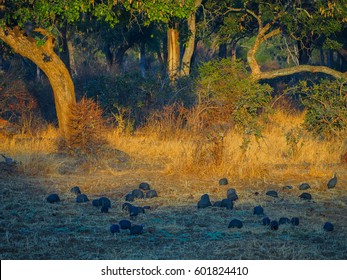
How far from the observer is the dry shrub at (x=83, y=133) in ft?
42.8

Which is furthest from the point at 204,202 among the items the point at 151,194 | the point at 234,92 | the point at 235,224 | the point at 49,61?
the point at 234,92

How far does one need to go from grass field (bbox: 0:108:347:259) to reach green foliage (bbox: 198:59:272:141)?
0.52 m

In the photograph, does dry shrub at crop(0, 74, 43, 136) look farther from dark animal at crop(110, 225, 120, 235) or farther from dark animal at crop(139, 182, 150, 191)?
dark animal at crop(110, 225, 120, 235)

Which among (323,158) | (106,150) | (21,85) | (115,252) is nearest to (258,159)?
(323,158)

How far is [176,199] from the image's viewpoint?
923 cm

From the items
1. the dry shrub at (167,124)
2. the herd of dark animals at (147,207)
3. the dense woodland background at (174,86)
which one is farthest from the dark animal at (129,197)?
the dry shrub at (167,124)

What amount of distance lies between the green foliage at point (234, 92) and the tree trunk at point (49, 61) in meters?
2.88

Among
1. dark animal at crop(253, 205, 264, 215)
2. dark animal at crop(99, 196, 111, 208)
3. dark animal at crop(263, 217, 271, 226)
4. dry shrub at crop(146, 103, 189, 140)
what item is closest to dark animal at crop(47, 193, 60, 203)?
dark animal at crop(99, 196, 111, 208)

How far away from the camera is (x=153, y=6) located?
13.1 meters

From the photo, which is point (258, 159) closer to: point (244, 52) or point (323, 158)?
point (323, 158)

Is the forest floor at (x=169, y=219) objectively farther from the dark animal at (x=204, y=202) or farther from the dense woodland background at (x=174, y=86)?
the dense woodland background at (x=174, y=86)

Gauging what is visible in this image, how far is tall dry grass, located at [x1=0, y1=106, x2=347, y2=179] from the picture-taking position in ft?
36.8

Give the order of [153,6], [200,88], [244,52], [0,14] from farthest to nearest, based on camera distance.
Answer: [244,52] → [200,88] → [0,14] → [153,6]

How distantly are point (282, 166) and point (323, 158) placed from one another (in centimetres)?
101
